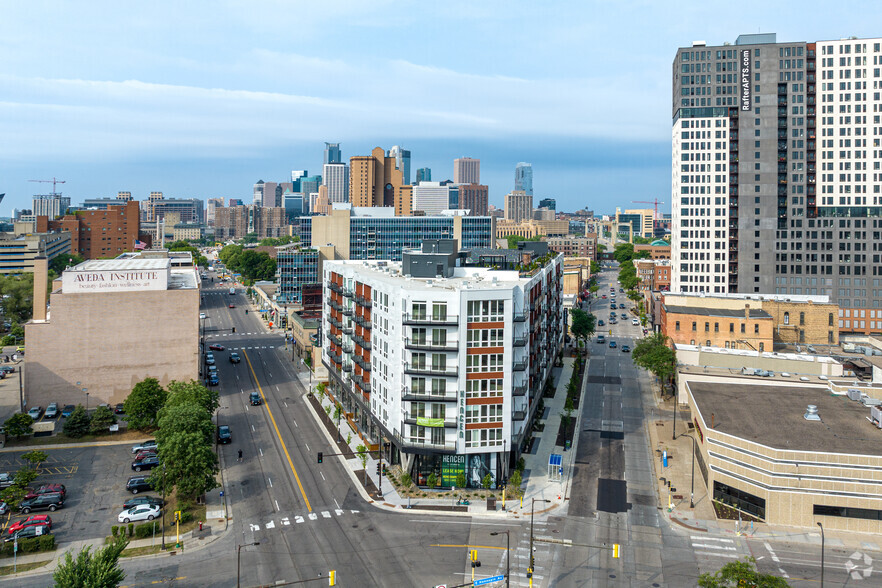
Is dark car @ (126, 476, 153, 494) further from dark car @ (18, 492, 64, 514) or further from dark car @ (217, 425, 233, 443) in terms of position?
dark car @ (217, 425, 233, 443)

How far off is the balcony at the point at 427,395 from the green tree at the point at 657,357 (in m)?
49.1

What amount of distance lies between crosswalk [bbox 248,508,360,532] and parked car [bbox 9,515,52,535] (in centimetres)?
1780

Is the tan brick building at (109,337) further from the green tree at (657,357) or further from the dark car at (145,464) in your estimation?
the green tree at (657,357)

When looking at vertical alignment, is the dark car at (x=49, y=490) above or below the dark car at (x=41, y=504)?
above

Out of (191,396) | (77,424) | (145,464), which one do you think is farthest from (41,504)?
(77,424)

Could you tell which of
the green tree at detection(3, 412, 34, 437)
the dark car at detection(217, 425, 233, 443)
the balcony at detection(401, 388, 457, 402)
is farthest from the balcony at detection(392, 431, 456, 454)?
the green tree at detection(3, 412, 34, 437)

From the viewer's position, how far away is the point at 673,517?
60.3 m

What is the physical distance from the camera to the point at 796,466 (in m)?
58.5

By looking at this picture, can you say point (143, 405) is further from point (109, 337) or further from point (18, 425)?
point (109, 337)

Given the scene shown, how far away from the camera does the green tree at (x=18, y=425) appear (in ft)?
258

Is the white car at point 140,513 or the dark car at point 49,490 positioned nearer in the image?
the white car at point 140,513

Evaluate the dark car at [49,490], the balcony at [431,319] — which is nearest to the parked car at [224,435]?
the dark car at [49,490]

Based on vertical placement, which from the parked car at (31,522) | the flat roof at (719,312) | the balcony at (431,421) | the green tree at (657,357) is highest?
the flat roof at (719,312)

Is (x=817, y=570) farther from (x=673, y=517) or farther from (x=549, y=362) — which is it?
(x=549, y=362)
